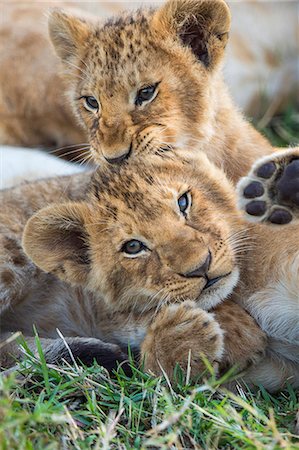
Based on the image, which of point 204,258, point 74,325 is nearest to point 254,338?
point 204,258

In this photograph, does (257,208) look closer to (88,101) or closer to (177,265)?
(177,265)

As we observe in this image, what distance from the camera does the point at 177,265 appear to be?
2.78 m

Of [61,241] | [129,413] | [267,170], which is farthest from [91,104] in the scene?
[129,413]

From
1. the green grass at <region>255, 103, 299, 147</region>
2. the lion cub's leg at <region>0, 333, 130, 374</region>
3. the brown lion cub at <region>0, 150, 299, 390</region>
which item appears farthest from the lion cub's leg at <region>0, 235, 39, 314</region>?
the green grass at <region>255, 103, 299, 147</region>

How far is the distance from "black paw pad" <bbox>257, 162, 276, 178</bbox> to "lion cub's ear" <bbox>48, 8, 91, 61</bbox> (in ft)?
4.23

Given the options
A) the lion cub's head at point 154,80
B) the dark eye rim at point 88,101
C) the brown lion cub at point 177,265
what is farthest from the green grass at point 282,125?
the brown lion cub at point 177,265

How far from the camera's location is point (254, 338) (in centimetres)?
292

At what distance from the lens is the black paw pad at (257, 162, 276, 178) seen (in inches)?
112

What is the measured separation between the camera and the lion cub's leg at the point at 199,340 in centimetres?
280

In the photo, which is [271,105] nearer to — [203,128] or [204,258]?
[203,128]

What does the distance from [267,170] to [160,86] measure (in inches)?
30.2

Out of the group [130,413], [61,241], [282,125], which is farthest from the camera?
[282,125]

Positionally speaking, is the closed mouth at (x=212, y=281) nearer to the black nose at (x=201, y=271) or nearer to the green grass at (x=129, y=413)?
the black nose at (x=201, y=271)

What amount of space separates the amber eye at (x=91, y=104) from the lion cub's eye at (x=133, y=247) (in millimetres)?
808
